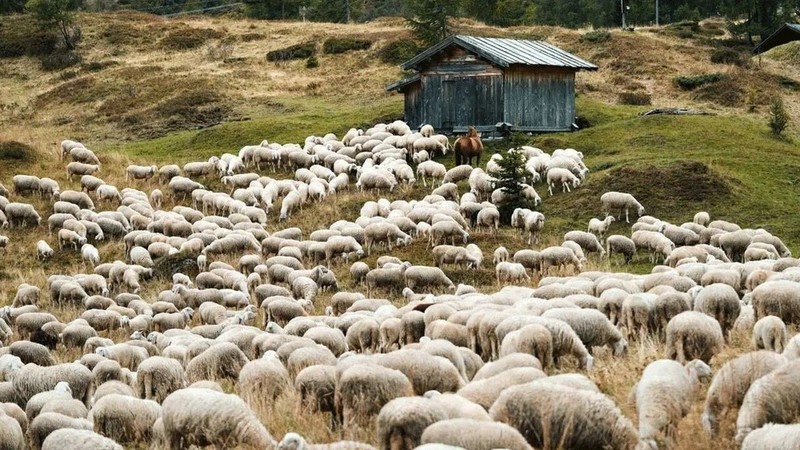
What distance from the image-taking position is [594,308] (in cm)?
1397

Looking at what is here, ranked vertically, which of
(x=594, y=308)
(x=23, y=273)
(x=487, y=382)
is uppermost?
(x=487, y=382)

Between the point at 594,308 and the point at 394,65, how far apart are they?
40923mm

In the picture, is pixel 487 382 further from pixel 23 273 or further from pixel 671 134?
pixel 671 134

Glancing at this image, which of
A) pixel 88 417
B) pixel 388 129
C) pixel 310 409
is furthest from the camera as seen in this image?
pixel 388 129

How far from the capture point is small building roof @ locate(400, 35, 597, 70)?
3725 centimetres

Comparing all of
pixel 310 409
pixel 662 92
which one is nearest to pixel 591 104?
pixel 662 92

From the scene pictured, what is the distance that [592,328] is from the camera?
41.0 ft

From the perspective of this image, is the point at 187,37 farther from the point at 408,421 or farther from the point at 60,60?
the point at 408,421

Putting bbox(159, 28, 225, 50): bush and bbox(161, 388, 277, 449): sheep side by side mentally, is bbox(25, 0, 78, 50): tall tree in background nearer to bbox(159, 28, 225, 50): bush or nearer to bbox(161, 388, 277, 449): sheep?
bbox(159, 28, 225, 50): bush

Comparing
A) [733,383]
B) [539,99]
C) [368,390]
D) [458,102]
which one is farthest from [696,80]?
[368,390]

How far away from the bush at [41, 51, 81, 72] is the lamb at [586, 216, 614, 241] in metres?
43.8

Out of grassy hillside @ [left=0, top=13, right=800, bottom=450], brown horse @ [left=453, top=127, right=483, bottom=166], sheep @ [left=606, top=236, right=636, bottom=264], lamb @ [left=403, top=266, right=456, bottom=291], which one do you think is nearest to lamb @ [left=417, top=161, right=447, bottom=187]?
grassy hillside @ [left=0, top=13, right=800, bottom=450]

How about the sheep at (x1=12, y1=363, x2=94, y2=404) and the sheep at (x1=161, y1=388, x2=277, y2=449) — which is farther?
the sheep at (x1=12, y1=363, x2=94, y2=404)

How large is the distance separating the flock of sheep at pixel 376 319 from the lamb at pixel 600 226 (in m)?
0.24
